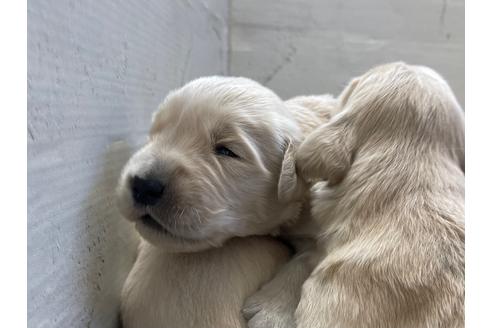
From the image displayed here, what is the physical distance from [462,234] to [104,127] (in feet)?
2.48

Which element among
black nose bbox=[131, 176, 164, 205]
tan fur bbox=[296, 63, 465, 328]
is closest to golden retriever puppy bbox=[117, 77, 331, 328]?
black nose bbox=[131, 176, 164, 205]

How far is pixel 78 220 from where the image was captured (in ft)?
2.94

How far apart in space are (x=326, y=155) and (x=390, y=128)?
6.6 inches

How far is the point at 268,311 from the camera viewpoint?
1.08 metres

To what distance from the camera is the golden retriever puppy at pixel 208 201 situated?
1.05m

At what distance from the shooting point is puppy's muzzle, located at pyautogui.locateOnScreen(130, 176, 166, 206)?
40.0 inches

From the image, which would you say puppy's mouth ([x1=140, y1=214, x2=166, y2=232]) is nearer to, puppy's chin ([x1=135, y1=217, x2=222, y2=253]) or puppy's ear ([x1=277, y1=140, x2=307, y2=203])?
puppy's chin ([x1=135, y1=217, x2=222, y2=253])

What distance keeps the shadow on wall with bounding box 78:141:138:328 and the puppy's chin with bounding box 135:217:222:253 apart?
0.07 meters

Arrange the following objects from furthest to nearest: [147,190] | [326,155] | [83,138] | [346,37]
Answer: [346,37] < [326,155] < [147,190] < [83,138]

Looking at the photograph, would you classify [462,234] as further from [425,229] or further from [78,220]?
[78,220]

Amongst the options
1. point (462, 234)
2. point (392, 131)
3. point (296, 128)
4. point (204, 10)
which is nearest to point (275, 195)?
point (296, 128)

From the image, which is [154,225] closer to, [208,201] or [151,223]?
[151,223]

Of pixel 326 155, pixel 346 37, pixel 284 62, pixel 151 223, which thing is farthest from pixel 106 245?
pixel 346 37
